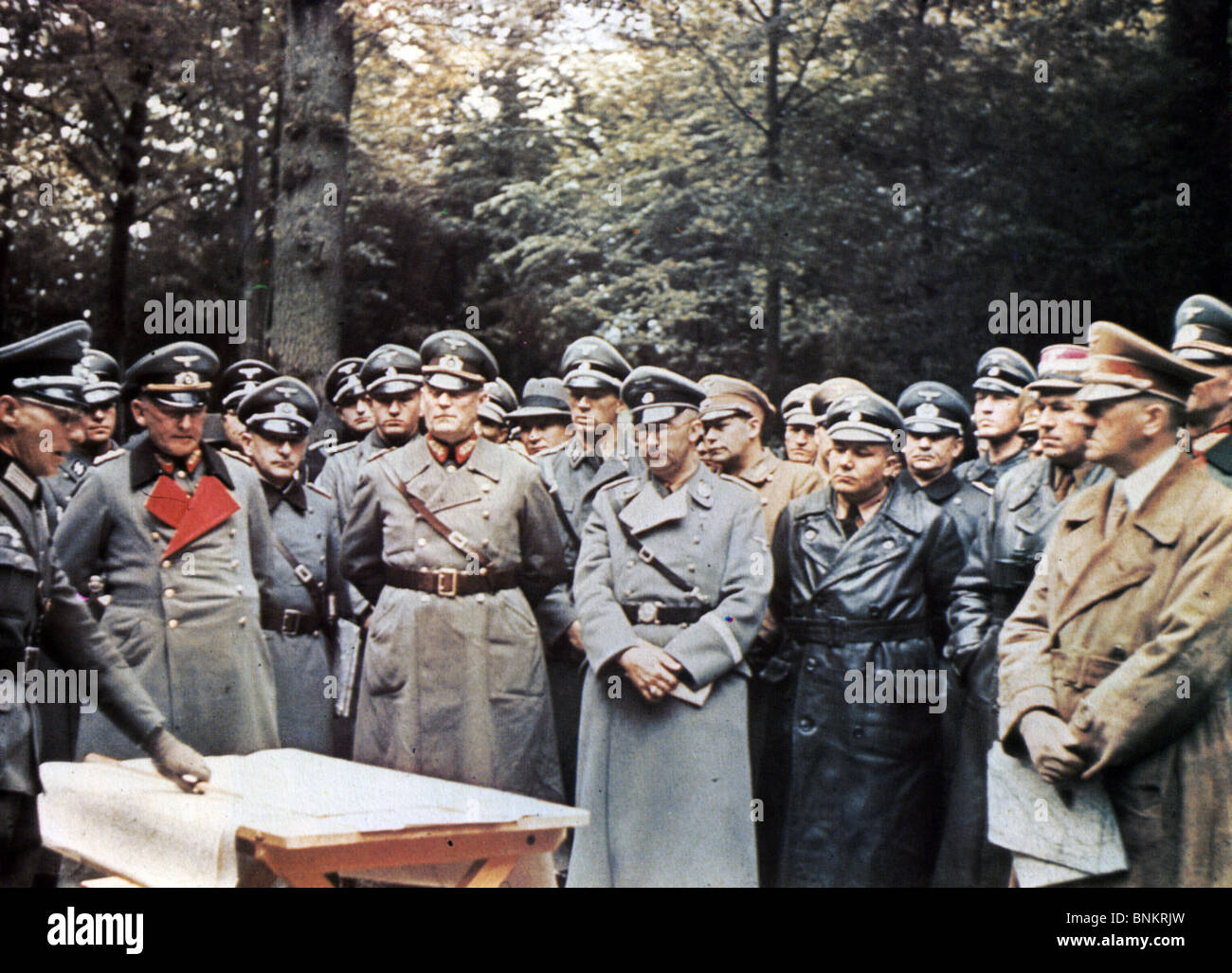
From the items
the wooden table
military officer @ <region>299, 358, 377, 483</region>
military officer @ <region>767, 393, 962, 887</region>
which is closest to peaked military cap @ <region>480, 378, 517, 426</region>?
military officer @ <region>299, 358, 377, 483</region>

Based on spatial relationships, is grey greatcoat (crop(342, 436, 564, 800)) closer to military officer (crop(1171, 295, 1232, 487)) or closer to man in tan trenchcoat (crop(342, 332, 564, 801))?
man in tan trenchcoat (crop(342, 332, 564, 801))

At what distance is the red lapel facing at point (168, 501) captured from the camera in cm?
575

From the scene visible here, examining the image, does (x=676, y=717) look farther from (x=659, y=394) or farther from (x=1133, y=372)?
(x=1133, y=372)

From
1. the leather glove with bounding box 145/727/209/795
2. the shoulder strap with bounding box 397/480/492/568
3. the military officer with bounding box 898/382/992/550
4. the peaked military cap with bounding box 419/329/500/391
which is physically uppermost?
the peaked military cap with bounding box 419/329/500/391

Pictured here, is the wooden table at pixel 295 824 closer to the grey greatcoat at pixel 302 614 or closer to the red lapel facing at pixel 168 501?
the grey greatcoat at pixel 302 614

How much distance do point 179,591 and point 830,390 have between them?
9.47ft

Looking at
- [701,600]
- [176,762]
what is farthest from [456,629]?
[176,762]

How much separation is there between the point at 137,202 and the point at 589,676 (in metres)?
3.16

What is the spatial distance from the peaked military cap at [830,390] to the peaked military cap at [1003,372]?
19.2 inches

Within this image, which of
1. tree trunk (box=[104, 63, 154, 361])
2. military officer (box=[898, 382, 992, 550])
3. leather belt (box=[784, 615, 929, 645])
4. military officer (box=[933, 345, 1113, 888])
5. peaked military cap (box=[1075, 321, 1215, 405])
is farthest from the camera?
tree trunk (box=[104, 63, 154, 361])

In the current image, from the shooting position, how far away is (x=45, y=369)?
16.8 feet

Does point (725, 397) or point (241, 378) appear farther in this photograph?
point (241, 378)

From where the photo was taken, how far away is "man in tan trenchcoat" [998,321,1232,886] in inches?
193

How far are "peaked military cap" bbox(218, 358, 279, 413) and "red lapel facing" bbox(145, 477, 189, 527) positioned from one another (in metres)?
0.77
